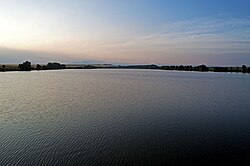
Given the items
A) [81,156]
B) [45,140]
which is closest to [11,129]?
[45,140]

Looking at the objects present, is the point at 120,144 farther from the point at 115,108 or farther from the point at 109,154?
the point at 115,108

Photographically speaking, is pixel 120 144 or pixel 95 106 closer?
pixel 120 144

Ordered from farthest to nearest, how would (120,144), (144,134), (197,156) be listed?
(144,134) → (120,144) → (197,156)

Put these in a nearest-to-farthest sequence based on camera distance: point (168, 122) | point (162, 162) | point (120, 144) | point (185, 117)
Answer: point (162, 162) → point (120, 144) → point (168, 122) → point (185, 117)

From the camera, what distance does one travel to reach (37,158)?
32.9 feet

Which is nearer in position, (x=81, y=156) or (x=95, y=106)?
(x=81, y=156)

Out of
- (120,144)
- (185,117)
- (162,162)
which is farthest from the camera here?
(185,117)

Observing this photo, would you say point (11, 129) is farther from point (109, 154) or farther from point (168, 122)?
point (168, 122)

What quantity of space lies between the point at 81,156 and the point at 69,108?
1125 cm

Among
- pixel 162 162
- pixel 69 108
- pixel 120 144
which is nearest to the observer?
pixel 162 162

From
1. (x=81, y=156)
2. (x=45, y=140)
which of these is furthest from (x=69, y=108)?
(x=81, y=156)

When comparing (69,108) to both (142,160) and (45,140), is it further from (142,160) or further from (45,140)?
(142,160)

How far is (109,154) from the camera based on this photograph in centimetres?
1066

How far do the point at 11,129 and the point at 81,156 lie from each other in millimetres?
5692
